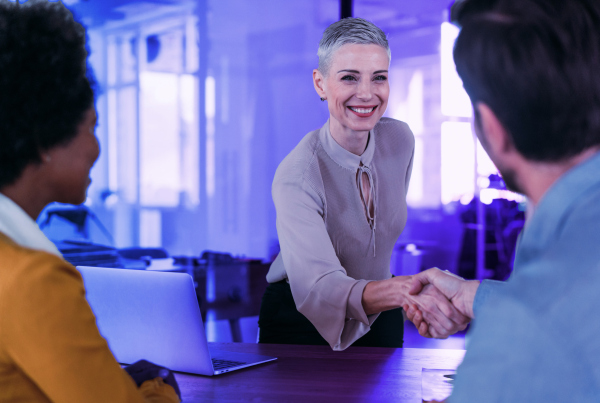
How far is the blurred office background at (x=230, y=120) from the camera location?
5000 millimetres

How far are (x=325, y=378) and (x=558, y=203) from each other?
0.94 m

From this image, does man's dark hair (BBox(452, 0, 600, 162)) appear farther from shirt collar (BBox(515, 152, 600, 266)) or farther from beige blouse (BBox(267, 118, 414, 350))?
beige blouse (BBox(267, 118, 414, 350))

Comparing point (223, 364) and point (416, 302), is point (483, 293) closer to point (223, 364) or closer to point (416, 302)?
point (416, 302)

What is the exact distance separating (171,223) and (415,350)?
12.0 ft

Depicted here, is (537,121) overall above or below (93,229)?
above

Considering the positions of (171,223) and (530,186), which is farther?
(171,223)

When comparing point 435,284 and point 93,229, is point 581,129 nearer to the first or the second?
point 435,284

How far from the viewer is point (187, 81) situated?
501cm

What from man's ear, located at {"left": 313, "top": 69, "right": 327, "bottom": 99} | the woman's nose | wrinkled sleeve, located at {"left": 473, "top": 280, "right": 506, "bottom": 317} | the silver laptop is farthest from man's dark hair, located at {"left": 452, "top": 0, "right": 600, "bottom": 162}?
man's ear, located at {"left": 313, "top": 69, "right": 327, "bottom": 99}

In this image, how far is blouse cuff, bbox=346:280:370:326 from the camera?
5.89ft

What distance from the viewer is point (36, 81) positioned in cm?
85

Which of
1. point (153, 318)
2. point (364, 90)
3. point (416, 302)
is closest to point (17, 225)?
point (153, 318)

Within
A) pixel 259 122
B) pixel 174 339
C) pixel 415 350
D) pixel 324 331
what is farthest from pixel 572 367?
pixel 259 122

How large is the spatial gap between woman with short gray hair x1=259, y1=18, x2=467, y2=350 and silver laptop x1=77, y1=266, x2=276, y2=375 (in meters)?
0.41
